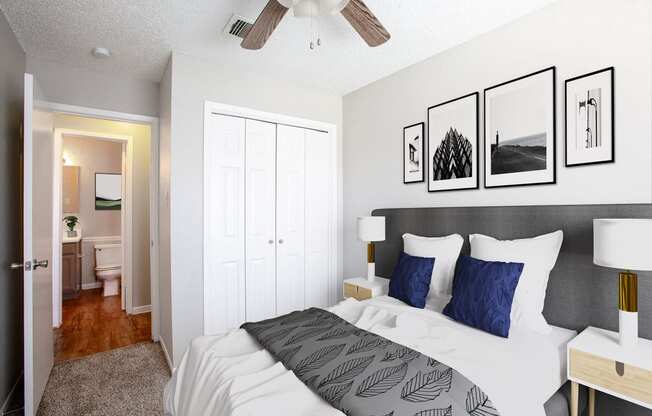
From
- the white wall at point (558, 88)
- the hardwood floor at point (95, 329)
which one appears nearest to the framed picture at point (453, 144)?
the white wall at point (558, 88)

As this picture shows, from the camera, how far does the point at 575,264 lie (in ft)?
6.20

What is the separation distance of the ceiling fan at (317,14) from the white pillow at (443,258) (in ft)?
4.77

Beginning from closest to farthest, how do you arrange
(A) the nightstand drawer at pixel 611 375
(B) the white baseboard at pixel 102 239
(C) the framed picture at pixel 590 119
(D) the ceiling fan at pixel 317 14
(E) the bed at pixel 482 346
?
(E) the bed at pixel 482 346 < (A) the nightstand drawer at pixel 611 375 < (D) the ceiling fan at pixel 317 14 < (C) the framed picture at pixel 590 119 < (B) the white baseboard at pixel 102 239

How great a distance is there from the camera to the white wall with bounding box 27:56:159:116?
277cm

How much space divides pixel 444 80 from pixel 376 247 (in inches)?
64.9

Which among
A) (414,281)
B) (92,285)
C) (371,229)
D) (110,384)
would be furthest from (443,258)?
(92,285)

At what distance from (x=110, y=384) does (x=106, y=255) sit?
332cm

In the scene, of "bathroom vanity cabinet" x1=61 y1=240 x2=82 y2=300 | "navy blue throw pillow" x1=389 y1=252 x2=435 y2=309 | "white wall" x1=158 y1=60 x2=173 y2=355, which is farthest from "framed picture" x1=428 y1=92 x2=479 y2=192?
"bathroom vanity cabinet" x1=61 y1=240 x2=82 y2=300

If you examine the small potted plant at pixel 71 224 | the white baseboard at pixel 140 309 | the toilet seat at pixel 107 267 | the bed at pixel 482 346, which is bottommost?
the white baseboard at pixel 140 309

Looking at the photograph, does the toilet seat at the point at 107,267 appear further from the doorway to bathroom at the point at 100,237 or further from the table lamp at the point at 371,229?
the table lamp at the point at 371,229

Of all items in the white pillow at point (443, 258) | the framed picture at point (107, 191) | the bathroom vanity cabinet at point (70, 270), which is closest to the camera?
the white pillow at point (443, 258)

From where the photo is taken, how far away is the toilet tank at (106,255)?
513 cm

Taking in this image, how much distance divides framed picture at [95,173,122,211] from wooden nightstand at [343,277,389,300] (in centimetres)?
458

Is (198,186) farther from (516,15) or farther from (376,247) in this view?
(516,15)
